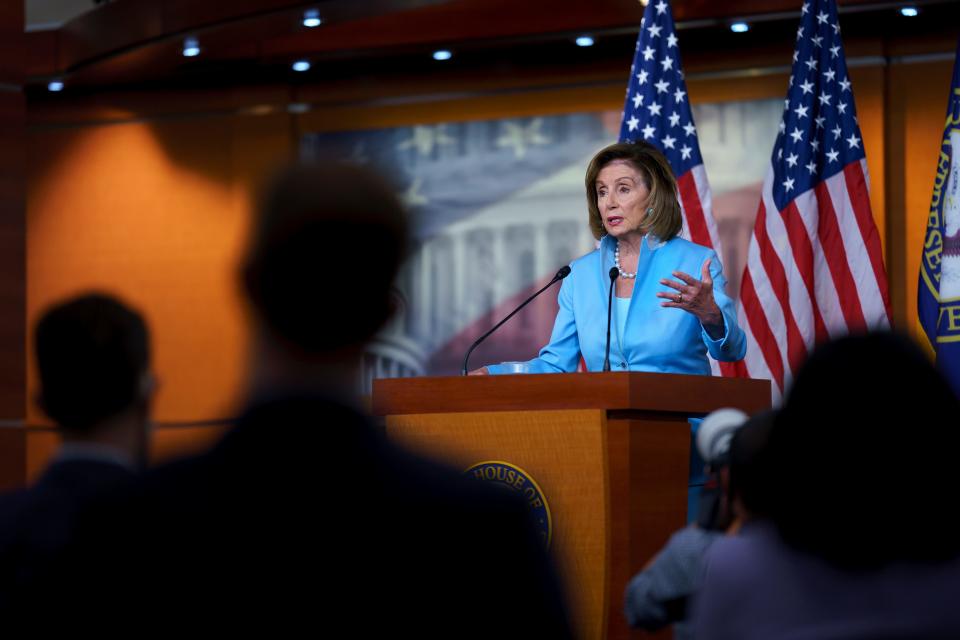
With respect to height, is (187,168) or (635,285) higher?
(187,168)

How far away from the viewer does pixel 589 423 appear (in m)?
3.00

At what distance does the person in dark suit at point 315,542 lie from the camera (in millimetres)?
868

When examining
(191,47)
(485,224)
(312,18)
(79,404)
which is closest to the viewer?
(79,404)

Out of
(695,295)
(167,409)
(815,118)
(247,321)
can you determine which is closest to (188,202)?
(167,409)

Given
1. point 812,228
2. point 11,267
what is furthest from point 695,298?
point 812,228

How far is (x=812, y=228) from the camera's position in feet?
18.4

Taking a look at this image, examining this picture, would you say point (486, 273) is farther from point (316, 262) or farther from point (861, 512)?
point (316, 262)

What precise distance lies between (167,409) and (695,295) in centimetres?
490

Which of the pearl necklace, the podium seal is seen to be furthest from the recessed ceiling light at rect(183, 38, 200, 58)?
the podium seal

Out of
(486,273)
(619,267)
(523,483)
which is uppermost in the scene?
(486,273)

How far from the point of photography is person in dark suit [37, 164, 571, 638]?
868 mm

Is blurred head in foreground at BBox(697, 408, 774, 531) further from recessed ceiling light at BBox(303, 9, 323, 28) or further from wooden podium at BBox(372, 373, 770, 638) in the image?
recessed ceiling light at BBox(303, 9, 323, 28)

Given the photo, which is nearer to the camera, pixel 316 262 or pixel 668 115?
pixel 316 262

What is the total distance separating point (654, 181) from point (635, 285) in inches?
13.0
